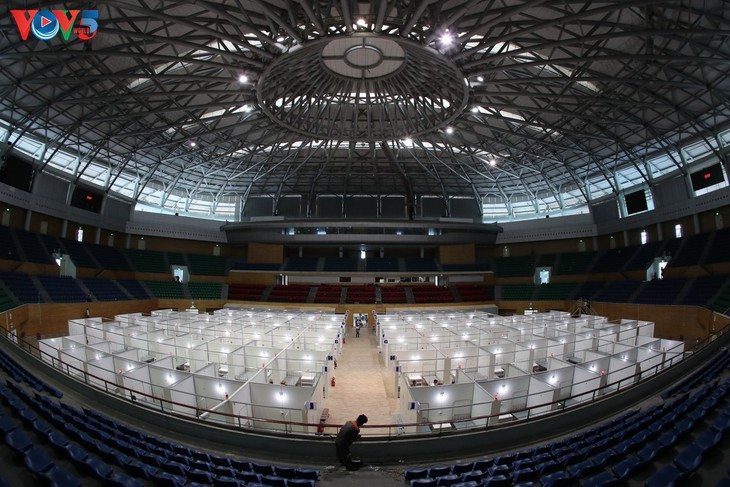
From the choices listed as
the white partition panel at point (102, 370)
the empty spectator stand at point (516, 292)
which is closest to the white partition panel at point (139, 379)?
the white partition panel at point (102, 370)

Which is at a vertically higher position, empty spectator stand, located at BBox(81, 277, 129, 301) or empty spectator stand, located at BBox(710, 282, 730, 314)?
empty spectator stand, located at BBox(81, 277, 129, 301)

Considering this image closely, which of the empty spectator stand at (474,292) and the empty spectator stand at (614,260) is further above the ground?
the empty spectator stand at (614,260)

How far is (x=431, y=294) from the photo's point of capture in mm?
46531

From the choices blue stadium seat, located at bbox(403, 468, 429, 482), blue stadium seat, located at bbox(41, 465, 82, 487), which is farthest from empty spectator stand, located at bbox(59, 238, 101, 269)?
blue stadium seat, located at bbox(403, 468, 429, 482)

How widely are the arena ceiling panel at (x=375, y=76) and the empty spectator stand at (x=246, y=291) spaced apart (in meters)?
16.8

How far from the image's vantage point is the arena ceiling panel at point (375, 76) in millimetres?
17703

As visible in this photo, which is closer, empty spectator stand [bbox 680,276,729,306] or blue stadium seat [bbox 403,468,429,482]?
blue stadium seat [bbox 403,468,429,482]

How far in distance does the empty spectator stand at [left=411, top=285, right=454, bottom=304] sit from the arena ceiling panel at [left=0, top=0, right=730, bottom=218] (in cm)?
1826

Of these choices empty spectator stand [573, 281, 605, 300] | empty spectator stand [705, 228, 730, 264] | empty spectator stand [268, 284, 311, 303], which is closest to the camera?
empty spectator stand [705, 228, 730, 264]

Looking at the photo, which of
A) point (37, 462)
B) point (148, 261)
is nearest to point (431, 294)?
point (148, 261)

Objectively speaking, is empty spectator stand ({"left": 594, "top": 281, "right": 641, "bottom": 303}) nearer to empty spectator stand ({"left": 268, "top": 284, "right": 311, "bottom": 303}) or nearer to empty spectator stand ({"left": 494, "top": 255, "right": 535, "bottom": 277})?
empty spectator stand ({"left": 494, "top": 255, "right": 535, "bottom": 277})

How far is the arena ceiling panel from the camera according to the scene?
1770 centimetres

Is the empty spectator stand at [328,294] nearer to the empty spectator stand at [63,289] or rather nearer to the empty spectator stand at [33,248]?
the empty spectator stand at [63,289]

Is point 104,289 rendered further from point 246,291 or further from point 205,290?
point 246,291
